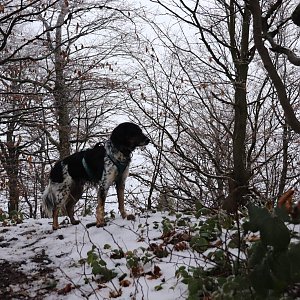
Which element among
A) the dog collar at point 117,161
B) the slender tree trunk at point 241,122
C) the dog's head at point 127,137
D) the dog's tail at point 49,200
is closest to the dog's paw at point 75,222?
the dog's tail at point 49,200

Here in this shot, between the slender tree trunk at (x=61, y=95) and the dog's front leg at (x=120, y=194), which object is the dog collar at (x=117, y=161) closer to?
the dog's front leg at (x=120, y=194)

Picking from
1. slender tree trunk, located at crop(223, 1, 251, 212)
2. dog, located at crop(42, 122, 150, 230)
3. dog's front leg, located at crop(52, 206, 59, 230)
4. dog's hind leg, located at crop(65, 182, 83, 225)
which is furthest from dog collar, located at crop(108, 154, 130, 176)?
slender tree trunk, located at crop(223, 1, 251, 212)

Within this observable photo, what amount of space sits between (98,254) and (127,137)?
6.50 ft

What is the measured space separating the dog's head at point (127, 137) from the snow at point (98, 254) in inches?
43.1

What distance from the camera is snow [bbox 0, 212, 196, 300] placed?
4.08 meters

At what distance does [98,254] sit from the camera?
4992mm

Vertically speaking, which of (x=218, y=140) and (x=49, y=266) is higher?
(x=218, y=140)

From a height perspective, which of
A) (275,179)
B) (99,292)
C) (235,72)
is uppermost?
(235,72)

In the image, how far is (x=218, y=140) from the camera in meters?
9.79

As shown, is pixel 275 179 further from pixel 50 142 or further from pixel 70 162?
pixel 50 142

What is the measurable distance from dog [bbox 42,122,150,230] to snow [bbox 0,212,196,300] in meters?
0.35

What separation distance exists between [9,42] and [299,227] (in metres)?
10.1

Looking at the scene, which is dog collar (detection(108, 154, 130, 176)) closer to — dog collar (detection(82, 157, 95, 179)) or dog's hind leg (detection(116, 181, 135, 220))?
dog's hind leg (detection(116, 181, 135, 220))

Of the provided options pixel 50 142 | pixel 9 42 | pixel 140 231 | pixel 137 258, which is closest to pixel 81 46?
pixel 9 42
